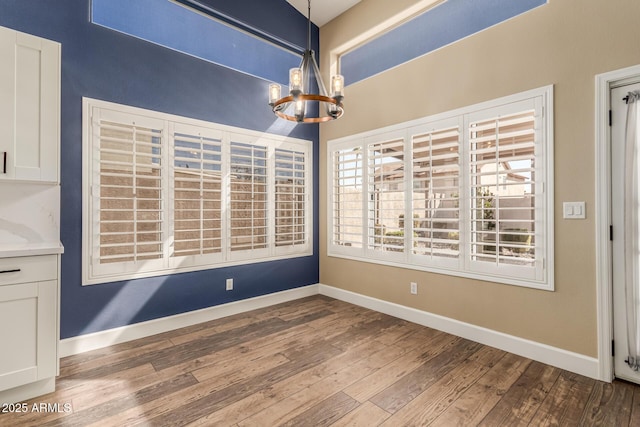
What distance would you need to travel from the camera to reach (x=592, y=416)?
1.97 meters

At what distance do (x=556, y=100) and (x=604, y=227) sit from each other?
1.06 metres

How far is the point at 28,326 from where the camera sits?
6.80ft

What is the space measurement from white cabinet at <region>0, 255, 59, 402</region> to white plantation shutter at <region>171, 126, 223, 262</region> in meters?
1.22

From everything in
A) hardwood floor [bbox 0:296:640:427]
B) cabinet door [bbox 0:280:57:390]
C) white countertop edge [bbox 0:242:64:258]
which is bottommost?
hardwood floor [bbox 0:296:640:427]

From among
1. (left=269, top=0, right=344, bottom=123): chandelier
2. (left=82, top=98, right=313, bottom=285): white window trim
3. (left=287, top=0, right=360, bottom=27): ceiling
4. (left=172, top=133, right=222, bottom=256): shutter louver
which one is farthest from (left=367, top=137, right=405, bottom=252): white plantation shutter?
(left=287, top=0, right=360, bottom=27): ceiling

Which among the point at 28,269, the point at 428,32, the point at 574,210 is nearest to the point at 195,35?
the point at 428,32

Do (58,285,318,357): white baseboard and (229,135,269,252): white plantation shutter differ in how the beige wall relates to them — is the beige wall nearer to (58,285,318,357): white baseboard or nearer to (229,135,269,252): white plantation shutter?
(58,285,318,357): white baseboard

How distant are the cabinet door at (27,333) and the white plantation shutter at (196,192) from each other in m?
1.24

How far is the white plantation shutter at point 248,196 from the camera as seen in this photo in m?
3.76

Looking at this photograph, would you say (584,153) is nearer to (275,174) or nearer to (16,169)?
(275,174)

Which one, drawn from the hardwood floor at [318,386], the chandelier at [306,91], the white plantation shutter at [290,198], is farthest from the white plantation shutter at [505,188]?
the white plantation shutter at [290,198]

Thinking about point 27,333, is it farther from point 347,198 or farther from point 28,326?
point 347,198

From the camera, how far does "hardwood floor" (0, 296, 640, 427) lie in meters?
1.96

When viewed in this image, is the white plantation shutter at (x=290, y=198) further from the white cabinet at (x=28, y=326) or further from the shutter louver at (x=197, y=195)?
the white cabinet at (x=28, y=326)
